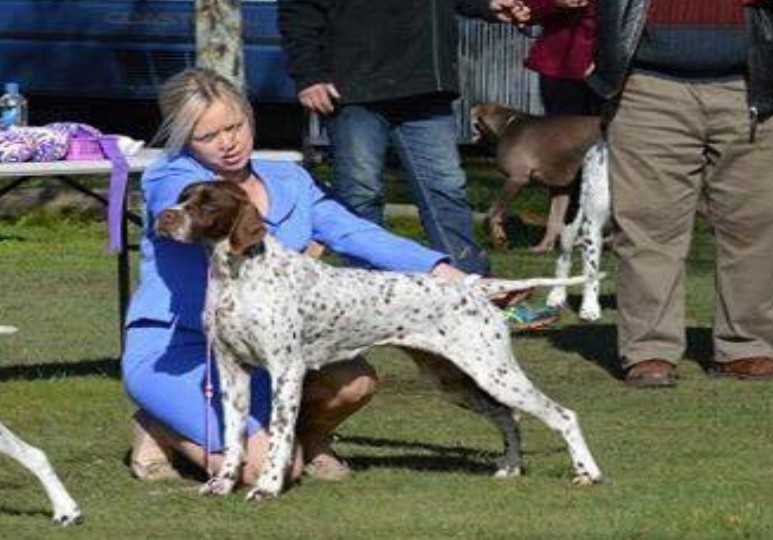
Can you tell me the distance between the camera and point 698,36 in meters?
10.5

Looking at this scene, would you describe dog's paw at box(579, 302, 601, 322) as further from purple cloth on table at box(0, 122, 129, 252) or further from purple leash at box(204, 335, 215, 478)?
purple leash at box(204, 335, 215, 478)

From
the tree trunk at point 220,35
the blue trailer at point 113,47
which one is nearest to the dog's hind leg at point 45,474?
the tree trunk at point 220,35

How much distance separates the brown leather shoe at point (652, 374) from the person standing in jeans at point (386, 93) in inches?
30.1

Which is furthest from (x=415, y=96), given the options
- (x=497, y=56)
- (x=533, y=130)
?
(x=497, y=56)

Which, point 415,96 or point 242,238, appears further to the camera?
point 415,96

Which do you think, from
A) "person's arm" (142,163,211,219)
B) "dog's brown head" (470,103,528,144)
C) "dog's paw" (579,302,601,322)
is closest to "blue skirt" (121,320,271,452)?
"person's arm" (142,163,211,219)

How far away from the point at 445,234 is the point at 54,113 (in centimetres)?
1370

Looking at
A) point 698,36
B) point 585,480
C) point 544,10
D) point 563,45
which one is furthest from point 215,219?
point 563,45

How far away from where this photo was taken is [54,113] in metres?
23.8

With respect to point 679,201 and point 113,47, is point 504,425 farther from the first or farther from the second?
point 113,47

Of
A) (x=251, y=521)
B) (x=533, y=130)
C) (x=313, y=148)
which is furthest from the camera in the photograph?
(x=313, y=148)

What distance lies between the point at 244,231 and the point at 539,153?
7.88 meters

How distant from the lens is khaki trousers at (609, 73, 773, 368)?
10586 millimetres

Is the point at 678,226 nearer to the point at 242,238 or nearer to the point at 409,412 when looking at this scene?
the point at 409,412
